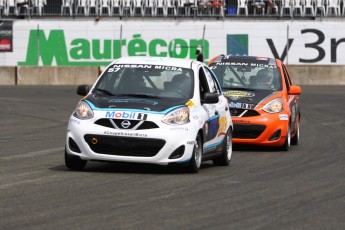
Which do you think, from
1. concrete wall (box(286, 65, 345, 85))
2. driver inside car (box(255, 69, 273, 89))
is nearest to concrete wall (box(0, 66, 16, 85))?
concrete wall (box(286, 65, 345, 85))

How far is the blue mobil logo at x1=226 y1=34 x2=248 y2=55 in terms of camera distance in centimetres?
4906

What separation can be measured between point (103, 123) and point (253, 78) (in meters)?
6.13

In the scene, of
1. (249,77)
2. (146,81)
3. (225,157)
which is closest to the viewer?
(146,81)

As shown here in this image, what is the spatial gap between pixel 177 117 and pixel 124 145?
0.74m

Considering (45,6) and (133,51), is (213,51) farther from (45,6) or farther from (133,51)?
(45,6)

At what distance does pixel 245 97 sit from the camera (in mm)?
17297

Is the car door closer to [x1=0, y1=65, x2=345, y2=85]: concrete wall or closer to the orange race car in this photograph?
the orange race car

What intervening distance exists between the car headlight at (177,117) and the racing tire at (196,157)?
31 centimetres

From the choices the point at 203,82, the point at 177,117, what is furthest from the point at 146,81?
the point at 177,117

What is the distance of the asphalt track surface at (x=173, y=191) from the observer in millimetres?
8586

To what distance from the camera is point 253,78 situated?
712 inches

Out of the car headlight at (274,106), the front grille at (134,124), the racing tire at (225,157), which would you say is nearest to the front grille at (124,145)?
the front grille at (134,124)

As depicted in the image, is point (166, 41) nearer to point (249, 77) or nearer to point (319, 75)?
point (319, 75)

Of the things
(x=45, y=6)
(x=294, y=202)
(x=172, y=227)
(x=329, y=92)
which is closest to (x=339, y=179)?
(x=294, y=202)
